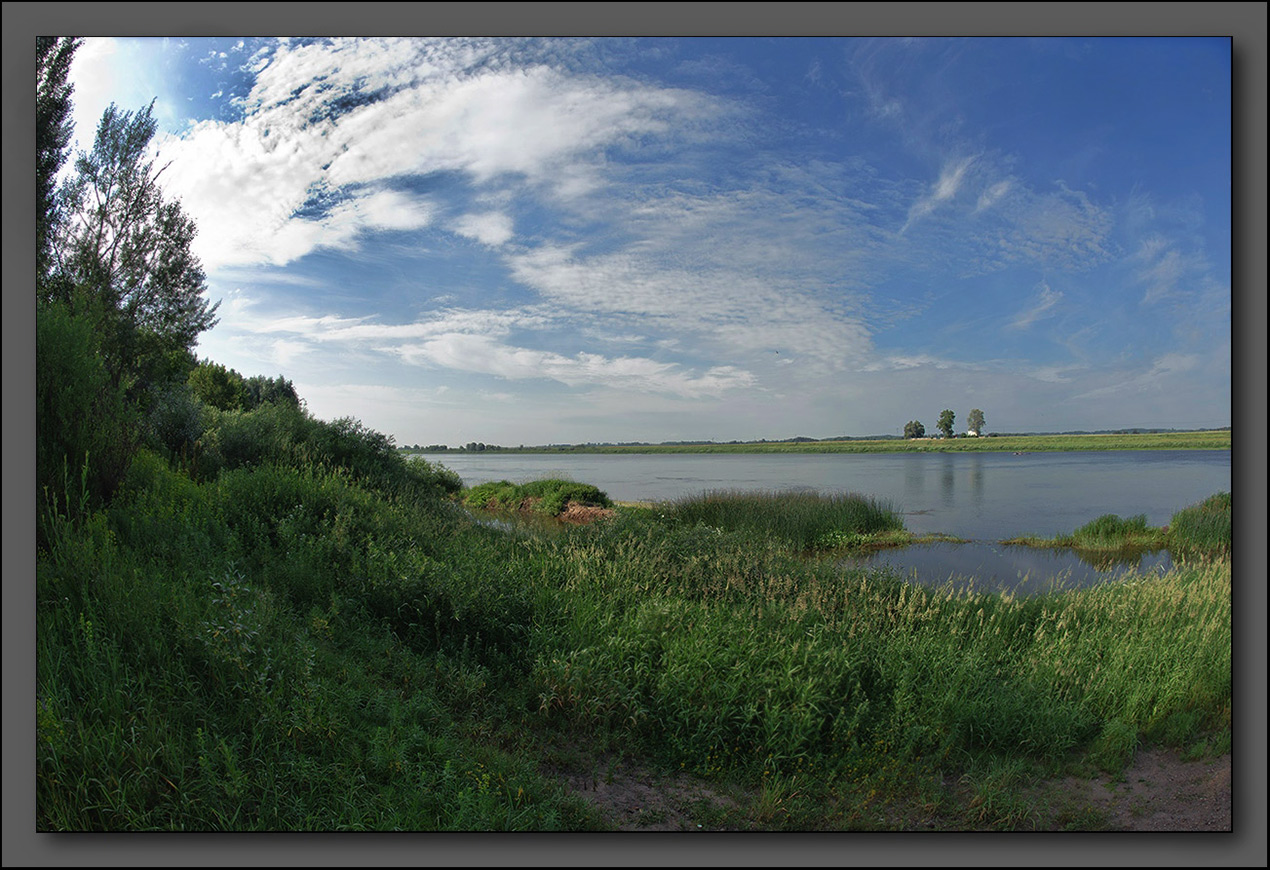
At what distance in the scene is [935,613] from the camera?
533cm

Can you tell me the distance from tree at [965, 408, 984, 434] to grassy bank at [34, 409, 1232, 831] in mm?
1452

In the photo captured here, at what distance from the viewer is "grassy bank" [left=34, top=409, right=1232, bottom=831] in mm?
2816

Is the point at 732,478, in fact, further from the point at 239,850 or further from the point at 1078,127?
the point at 239,850

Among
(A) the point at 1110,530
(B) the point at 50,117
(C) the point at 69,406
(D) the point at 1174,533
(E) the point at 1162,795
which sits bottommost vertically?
(E) the point at 1162,795

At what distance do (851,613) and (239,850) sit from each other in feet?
13.4

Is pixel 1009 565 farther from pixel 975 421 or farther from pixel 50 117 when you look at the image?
pixel 50 117

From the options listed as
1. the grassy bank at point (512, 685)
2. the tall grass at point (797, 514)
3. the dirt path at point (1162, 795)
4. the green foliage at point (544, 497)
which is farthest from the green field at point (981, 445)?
the green foliage at point (544, 497)

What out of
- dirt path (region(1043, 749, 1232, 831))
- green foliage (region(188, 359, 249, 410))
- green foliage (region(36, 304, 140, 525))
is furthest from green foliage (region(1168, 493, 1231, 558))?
green foliage (region(188, 359, 249, 410))

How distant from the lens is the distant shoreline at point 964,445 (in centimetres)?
404

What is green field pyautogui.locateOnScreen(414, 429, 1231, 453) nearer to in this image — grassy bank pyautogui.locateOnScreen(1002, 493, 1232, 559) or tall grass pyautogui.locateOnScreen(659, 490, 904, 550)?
grassy bank pyautogui.locateOnScreen(1002, 493, 1232, 559)

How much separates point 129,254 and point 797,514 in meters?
10.2

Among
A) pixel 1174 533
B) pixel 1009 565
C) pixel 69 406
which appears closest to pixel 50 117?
pixel 69 406

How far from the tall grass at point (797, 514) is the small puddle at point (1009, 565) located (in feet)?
5.23

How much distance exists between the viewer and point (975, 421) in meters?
5.25
